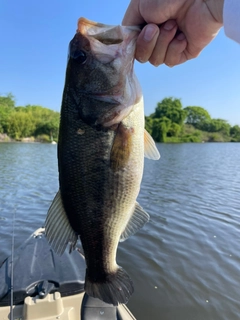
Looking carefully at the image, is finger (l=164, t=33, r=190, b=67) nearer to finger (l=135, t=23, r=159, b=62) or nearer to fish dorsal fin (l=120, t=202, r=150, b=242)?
finger (l=135, t=23, r=159, b=62)

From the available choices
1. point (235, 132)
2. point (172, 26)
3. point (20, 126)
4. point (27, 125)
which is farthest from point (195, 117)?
point (172, 26)

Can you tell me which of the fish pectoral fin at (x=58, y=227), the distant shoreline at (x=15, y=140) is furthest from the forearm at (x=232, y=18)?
the distant shoreline at (x=15, y=140)

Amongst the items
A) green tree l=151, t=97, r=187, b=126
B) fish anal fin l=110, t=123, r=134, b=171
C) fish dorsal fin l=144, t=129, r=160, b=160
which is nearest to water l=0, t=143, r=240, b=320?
fish dorsal fin l=144, t=129, r=160, b=160

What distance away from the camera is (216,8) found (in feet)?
6.08

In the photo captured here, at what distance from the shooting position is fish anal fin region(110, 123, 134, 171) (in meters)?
1.84

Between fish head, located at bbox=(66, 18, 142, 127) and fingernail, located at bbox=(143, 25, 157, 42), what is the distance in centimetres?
8

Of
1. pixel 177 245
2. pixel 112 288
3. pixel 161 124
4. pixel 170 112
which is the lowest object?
pixel 177 245

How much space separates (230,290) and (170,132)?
6256 centimetres

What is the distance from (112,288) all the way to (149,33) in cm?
167

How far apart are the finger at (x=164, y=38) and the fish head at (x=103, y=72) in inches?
8.2

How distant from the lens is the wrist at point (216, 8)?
5.98 feet

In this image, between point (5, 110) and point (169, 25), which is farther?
point (5, 110)

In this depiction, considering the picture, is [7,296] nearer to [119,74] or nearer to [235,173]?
[119,74]

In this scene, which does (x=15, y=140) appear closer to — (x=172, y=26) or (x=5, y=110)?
(x=5, y=110)
